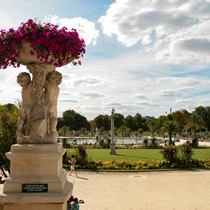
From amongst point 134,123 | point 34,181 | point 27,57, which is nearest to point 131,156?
point 34,181

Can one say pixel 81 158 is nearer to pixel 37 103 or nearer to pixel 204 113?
pixel 37 103

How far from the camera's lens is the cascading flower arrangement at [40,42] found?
183 inches

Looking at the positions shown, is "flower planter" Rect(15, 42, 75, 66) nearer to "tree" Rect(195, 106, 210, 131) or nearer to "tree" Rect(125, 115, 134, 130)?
"tree" Rect(125, 115, 134, 130)

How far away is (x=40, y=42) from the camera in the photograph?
459 cm

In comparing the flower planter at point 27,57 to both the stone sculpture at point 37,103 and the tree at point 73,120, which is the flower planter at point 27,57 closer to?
the stone sculpture at point 37,103

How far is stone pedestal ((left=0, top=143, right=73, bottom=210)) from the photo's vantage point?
4.58 m

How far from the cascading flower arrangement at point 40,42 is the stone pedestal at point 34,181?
4.70ft

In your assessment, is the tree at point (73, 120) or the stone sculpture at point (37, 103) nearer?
the stone sculpture at point (37, 103)

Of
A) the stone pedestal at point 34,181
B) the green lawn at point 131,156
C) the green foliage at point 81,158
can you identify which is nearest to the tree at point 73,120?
the green lawn at point 131,156

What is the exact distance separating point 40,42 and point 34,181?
2.15 metres

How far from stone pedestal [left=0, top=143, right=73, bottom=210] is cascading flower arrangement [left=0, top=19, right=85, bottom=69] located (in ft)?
4.70

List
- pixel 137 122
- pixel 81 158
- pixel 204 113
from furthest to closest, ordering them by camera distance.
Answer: pixel 137 122 → pixel 204 113 → pixel 81 158

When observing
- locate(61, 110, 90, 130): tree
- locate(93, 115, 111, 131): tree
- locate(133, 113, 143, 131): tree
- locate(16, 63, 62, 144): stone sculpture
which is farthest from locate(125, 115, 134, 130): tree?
locate(16, 63, 62, 144): stone sculpture

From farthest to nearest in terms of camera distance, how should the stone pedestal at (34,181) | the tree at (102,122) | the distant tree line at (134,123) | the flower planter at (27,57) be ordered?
the tree at (102,122), the distant tree line at (134,123), the flower planter at (27,57), the stone pedestal at (34,181)
